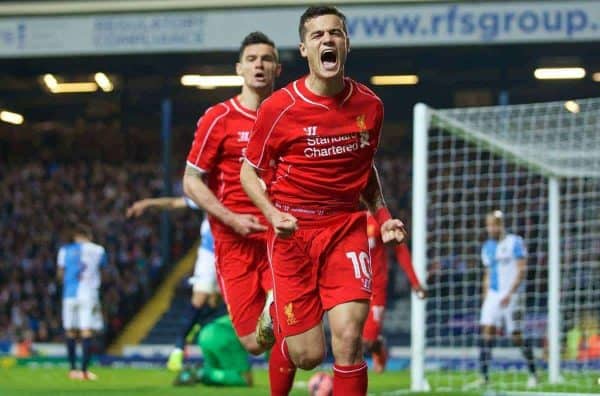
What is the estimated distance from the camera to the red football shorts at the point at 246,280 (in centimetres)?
773

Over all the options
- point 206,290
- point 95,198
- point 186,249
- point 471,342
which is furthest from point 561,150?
point 95,198

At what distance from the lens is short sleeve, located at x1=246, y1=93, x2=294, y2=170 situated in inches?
245

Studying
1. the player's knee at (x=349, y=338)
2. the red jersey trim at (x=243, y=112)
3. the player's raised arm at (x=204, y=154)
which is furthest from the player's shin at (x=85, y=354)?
the player's knee at (x=349, y=338)

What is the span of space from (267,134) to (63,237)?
20655 millimetres

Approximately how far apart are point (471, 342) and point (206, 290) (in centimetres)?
814

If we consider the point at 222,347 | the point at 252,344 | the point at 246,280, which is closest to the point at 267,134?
the point at 246,280

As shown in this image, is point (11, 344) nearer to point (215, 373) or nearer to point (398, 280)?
point (398, 280)

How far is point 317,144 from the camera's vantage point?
20.4ft

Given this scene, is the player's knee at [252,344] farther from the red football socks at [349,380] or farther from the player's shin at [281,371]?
the red football socks at [349,380]

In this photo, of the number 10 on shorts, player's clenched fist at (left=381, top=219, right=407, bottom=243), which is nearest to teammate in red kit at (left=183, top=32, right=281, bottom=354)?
the number 10 on shorts

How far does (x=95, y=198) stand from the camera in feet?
91.5

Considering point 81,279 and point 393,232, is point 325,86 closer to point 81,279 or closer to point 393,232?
point 393,232

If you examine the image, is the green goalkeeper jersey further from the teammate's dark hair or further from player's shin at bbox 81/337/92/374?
the teammate's dark hair

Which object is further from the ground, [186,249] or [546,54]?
[546,54]
